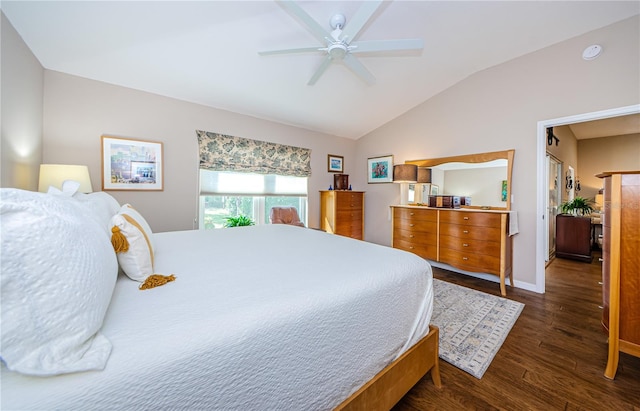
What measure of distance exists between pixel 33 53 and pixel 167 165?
144cm

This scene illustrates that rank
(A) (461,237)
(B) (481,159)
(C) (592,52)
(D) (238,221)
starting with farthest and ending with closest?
(D) (238,221), (B) (481,159), (A) (461,237), (C) (592,52)

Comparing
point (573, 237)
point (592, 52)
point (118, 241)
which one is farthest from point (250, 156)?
point (573, 237)

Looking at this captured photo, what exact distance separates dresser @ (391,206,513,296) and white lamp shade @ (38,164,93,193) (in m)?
3.90

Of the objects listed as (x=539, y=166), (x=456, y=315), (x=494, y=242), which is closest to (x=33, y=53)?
(x=456, y=315)

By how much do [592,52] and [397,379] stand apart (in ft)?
12.4

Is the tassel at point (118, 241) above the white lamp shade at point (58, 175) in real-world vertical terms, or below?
below

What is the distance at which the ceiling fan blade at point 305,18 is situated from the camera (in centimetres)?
164

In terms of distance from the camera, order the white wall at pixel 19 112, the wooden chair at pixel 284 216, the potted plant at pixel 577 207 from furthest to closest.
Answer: the potted plant at pixel 577 207
the wooden chair at pixel 284 216
the white wall at pixel 19 112

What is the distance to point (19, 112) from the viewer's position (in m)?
1.95

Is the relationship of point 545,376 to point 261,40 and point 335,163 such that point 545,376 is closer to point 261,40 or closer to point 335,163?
point 261,40

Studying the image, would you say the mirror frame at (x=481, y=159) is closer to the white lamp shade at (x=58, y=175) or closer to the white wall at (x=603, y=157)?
the white wall at (x=603, y=157)

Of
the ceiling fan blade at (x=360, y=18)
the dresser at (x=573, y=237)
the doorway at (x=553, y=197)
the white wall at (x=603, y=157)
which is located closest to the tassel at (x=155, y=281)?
the ceiling fan blade at (x=360, y=18)

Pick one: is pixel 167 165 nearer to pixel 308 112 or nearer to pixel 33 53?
pixel 33 53

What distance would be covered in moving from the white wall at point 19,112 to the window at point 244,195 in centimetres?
157
